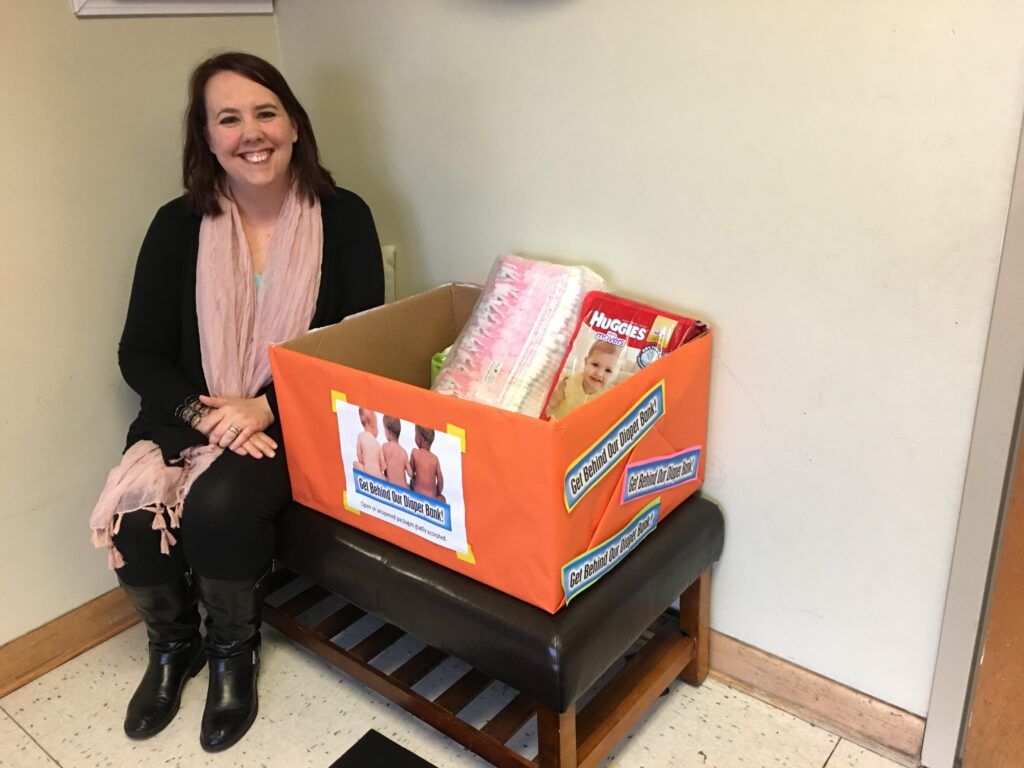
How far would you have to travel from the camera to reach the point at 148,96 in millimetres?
1570

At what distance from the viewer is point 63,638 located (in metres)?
1.63

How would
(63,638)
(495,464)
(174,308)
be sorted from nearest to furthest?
(495,464)
(174,308)
(63,638)

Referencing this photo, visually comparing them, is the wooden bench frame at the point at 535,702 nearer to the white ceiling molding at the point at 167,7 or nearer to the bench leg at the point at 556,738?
the bench leg at the point at 556,738

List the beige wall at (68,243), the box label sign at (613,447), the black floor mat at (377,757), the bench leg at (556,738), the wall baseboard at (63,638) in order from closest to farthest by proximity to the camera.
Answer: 1. the black floor mat at (377,757)
2. the box label sign at (613,447)
3. the bench leg at (556,738)
4. the beige wall at (68,243)
5. the wall baseboard at (63,638)

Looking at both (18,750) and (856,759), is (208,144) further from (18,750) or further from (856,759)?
(856,759)

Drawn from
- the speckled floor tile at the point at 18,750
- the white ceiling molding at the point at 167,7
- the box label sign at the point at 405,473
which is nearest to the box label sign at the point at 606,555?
the box label sign at the point at 405,473

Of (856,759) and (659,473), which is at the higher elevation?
(659,473)

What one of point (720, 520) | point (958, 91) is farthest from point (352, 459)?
point (958, 91)

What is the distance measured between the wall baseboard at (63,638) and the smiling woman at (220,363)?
0.80ft

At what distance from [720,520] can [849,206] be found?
21.0 inches

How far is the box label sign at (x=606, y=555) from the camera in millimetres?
1109

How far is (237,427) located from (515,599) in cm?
57

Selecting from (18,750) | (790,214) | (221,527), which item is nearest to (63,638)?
(18,750)

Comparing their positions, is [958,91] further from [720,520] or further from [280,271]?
[280,271]
